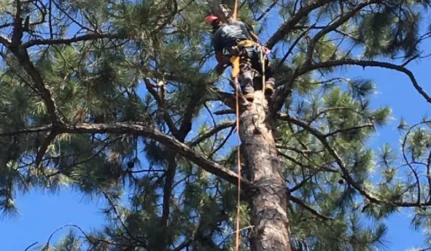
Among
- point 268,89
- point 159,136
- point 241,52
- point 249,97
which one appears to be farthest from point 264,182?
point 241,52

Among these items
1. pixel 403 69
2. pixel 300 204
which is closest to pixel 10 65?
pixel 300 204

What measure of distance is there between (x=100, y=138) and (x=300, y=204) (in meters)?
1.17

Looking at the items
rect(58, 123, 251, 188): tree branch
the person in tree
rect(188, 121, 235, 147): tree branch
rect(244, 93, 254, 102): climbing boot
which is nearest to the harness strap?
the person in tree

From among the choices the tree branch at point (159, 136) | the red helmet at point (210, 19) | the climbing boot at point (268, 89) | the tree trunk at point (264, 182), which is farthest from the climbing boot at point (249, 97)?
the tree branch at point (159, 136)

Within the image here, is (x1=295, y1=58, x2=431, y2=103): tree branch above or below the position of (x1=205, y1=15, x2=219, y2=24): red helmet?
below

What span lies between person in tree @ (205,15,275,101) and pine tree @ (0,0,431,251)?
75 millimetres

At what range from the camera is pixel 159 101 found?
4.27m

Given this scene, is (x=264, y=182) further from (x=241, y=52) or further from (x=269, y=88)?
(x=241, y=52)

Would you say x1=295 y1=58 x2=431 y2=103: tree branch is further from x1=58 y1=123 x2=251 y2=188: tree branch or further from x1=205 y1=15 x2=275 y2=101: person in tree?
x1=58 y1=123 x2=251 y2=188: tree branch

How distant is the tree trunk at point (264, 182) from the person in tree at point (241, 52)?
0.11m

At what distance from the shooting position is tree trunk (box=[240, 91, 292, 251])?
3.47 metres

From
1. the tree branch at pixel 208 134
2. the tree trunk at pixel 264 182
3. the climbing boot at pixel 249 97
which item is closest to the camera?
the tree trunk at pixel 264 182

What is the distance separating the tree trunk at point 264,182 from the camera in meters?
3.47

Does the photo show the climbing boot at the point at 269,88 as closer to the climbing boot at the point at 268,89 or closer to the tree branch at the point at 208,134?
the climbing boot at the point at 268,89
